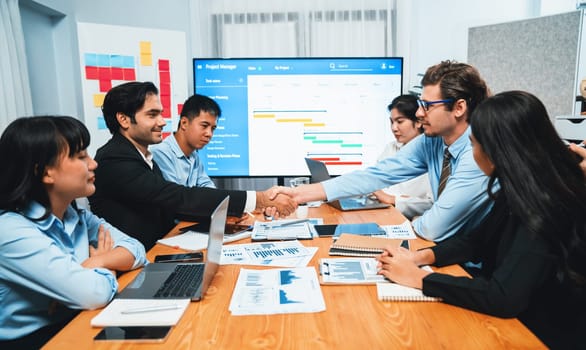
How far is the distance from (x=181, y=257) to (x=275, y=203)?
64 centimetres

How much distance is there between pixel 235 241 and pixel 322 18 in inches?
99.0

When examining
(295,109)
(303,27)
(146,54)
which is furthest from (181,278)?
(303,27)

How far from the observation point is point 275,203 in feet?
6.55

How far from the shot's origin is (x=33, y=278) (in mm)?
1072

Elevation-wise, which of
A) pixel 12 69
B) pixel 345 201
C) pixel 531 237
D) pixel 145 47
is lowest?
pixel 345 201

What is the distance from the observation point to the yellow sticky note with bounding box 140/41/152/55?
325 centimetres

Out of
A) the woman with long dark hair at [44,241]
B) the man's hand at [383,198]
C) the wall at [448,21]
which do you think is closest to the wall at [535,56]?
the wall at [448,21]

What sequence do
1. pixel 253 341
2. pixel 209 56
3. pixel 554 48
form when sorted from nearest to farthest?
pixel 253 341, pixel 554 48, pixel 209 56

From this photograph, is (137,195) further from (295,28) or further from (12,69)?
(295,28)

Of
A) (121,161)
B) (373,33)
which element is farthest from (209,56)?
(121,161)

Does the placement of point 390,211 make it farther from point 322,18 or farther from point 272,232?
point 322,18

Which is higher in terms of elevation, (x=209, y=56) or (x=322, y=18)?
(x=322, y=18)

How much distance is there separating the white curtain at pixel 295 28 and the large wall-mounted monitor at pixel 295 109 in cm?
36

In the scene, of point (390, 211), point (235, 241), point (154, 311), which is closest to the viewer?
point (154, 311)
